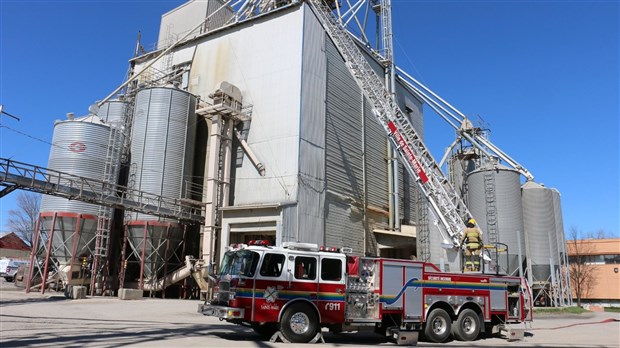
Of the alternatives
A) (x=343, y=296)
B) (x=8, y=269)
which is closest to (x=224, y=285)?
(x=343, y=296)

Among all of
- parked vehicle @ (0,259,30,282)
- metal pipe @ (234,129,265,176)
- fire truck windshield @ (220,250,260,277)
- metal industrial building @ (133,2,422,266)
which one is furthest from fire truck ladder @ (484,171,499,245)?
parked vehicle @ (0,259,30,282)

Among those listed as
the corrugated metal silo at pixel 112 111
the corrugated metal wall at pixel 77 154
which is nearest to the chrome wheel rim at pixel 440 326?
the corrugated metal wall at pixel 77 154

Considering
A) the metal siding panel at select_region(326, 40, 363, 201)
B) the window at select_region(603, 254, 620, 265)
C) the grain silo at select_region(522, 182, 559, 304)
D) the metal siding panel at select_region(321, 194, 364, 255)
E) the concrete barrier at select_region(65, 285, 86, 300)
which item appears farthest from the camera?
the window at select_region(603, 254, 620, 265)

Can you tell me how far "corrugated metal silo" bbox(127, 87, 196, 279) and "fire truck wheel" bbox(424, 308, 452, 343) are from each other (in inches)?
814

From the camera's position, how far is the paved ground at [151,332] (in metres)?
11.8

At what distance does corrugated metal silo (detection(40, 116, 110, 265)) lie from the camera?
94.5ft

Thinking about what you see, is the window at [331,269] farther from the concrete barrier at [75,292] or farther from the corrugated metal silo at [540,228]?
the corrugated metal silo at [540,228]

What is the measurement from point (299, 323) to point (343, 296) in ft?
4.95

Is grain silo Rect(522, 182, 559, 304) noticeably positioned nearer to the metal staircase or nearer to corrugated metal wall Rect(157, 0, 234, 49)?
the metal staircase

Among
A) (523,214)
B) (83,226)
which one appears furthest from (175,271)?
(523,214)

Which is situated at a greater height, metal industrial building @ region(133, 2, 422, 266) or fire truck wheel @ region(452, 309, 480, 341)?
metal industrial building @ region(133, 2, 422, 266)

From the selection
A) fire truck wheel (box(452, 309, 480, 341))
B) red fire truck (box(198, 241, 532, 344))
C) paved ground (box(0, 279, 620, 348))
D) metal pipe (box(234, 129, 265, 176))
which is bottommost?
paved ground (box(0, 279, 620, 348))

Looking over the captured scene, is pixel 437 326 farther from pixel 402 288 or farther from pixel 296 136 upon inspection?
pixel 296 136

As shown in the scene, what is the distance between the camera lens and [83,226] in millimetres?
29281
